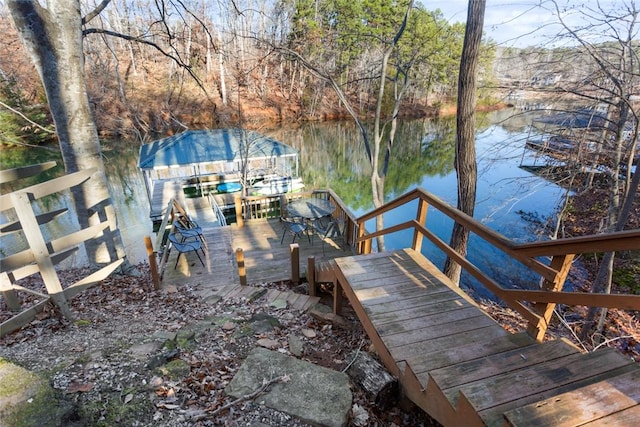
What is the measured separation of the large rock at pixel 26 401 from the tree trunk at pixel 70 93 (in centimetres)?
316

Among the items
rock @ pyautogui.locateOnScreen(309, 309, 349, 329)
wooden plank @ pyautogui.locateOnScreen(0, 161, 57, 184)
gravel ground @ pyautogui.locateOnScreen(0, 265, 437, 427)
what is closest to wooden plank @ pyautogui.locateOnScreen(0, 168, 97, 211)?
wooden plank @ pyautogui.locateOnScreen(0, 161, 57, 184)

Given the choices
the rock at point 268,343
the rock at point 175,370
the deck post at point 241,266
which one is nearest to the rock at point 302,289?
the deck post at point 241,266

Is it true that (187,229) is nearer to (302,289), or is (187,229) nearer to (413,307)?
(302,289)

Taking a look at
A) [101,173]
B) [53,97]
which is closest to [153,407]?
[101,173]

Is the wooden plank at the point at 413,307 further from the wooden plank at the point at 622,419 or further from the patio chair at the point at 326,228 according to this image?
the patio chair at the point at 326,228

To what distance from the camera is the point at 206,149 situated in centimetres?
1434

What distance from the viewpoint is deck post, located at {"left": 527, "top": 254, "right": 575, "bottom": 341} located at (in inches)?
78.9

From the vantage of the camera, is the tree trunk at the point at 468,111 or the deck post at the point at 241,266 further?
the deck post at the point at 241,266

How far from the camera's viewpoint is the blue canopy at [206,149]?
13272 mm

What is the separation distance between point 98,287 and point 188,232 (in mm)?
2077

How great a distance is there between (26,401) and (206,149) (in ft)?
44.0

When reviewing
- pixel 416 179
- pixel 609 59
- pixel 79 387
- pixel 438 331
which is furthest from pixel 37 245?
pixel 416 179

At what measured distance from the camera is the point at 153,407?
87.2 inches

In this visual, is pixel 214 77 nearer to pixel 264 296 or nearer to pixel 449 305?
pixel 264 296
